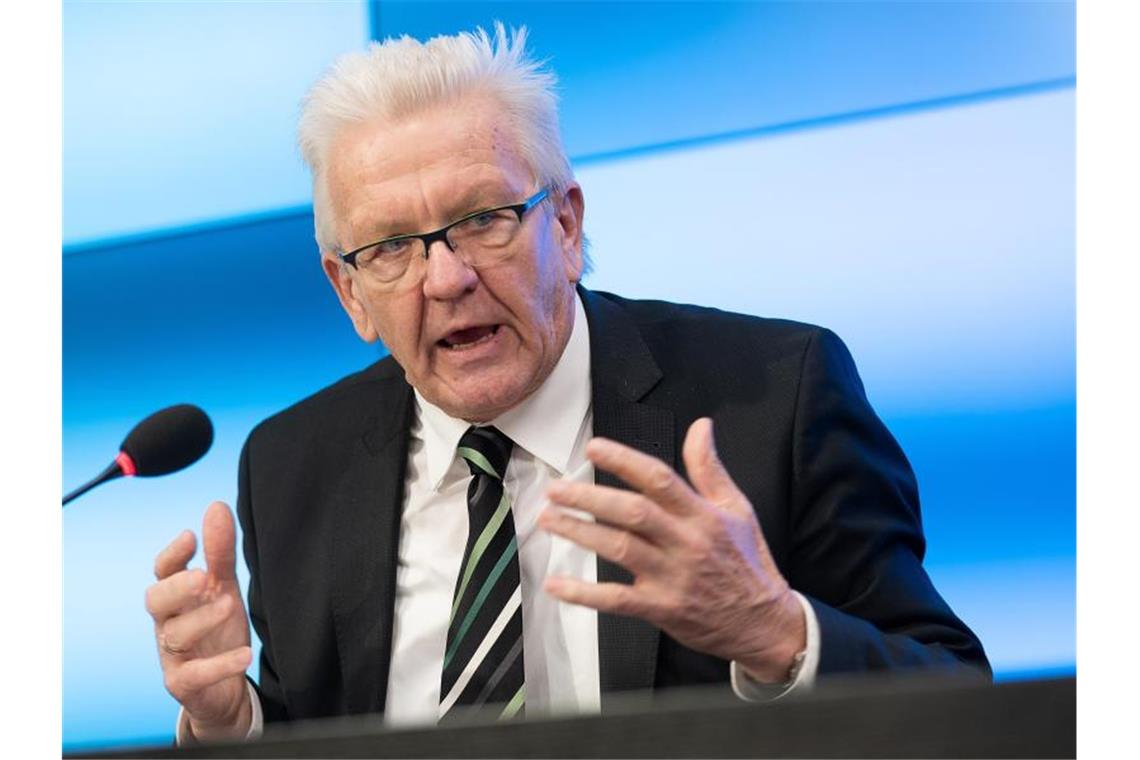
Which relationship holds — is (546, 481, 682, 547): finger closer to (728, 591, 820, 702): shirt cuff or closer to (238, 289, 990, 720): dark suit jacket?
(728, 591, 820, 702): shirt cuff

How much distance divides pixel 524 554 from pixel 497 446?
0.16m

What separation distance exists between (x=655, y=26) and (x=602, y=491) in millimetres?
1476

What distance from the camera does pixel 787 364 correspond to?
1.77 m

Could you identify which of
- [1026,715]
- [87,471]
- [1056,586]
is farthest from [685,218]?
[1026,715]

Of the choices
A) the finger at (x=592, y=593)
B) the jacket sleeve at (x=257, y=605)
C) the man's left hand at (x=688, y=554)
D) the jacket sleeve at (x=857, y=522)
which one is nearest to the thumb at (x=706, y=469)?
the man's left hand at (x=688, y=554)

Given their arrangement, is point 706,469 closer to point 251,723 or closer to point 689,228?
point 251,723

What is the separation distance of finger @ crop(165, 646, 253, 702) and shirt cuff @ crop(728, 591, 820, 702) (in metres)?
0.53

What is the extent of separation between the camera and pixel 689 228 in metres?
2.38

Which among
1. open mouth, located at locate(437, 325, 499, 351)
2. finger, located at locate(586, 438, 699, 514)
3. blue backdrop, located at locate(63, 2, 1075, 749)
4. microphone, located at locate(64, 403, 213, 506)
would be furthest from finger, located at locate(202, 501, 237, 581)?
blue backdrop, located at locate(63, 2, 1075, 749)

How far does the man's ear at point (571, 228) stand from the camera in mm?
1860

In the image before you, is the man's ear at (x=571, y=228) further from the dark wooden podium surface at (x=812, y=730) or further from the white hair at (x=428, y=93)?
the dark wooden podium surface at (x=812, y=730)

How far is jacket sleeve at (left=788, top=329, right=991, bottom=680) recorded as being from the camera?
5.31 feet

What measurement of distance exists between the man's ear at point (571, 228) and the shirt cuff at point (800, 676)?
666 millimetres

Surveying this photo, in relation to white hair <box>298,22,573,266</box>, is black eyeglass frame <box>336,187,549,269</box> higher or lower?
lower
